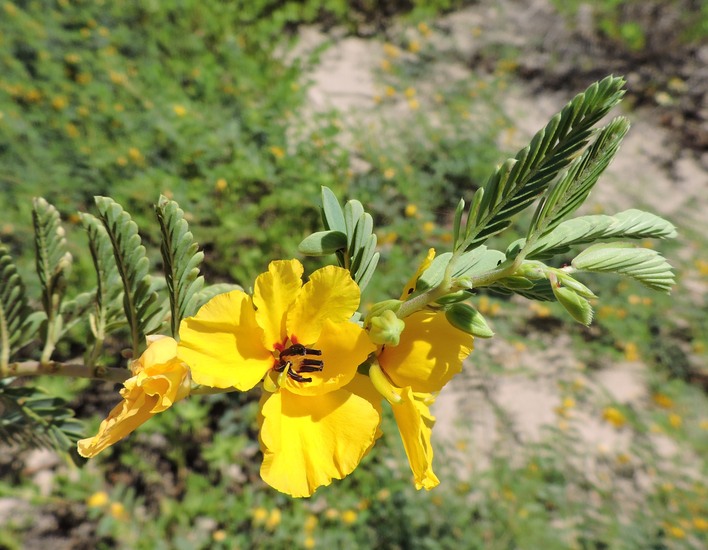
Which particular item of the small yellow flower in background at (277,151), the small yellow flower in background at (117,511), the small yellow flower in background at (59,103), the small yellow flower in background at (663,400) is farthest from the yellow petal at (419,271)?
the small yellow flower in background at (663,400)

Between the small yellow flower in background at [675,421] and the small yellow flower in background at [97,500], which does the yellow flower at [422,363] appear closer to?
the small yellow flower in background at [97,500]

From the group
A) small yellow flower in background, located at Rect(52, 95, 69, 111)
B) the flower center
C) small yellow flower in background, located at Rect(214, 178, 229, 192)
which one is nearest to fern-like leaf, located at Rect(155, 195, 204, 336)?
the flower center

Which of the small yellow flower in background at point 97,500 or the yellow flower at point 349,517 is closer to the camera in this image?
the small yellow flower in background at point 97,500

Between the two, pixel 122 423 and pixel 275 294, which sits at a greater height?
pixel 275 294

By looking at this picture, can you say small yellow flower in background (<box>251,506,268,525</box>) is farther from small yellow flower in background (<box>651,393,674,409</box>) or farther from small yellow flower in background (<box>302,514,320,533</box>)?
small yellow flower in background (<box>651,393,674,409</box>)

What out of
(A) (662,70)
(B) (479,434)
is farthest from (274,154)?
(A) (662,70)

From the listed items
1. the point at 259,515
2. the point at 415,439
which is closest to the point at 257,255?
the point at 259,515

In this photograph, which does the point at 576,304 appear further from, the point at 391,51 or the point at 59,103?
the point at 391,51

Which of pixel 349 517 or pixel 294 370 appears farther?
pixel 349 517
